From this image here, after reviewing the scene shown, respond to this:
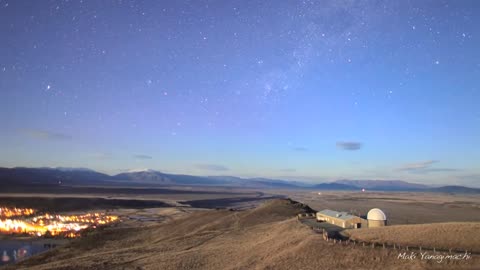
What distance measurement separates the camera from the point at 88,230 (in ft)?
A: 301

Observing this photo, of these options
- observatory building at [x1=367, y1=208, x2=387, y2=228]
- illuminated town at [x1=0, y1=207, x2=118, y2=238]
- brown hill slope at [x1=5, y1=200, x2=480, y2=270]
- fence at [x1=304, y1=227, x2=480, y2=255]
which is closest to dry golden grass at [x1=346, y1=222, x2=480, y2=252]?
fence at [x1=304, y1=227, x2=480, y2=255]

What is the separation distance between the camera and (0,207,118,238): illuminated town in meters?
93.2

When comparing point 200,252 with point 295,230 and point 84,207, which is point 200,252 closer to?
point 295,230

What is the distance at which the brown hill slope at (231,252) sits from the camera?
34.5 metres

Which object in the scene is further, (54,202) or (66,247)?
(54,202)

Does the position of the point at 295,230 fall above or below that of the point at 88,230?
above

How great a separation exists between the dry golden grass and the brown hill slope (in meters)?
5.82

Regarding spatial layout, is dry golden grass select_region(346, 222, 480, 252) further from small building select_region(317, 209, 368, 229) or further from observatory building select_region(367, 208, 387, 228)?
small building select_region(317, 209, 368, 229)

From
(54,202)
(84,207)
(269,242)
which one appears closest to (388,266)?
(269,242)

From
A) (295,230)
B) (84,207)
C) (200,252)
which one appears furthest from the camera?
(84,207)

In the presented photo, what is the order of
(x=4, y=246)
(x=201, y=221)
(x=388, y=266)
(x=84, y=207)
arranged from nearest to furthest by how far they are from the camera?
(x=388, y=266) < (x=4, y=246) < (x=201, y=221) < (x=84, y=207)

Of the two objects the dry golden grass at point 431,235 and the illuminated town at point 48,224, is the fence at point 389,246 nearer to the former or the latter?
the dry golden grass at point 431,235

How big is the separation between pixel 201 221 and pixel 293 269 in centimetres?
5206

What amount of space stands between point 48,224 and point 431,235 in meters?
105
